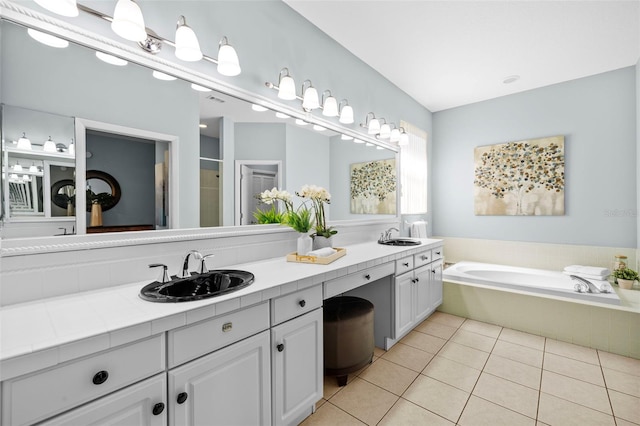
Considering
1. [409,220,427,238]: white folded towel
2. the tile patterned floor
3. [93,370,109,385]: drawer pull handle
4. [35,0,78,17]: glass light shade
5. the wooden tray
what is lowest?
the tile patterned floor

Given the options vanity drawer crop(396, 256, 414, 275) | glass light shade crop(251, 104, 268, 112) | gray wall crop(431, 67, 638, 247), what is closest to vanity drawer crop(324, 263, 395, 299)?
vanity drawer crop(396, 256, 414, 275)

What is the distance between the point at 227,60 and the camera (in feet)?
5.19

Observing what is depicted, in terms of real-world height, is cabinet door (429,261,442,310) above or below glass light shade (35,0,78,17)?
below

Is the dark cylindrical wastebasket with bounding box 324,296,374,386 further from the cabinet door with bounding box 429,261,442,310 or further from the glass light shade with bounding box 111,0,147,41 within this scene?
the glass light shade with bounding box 111,0,147,41

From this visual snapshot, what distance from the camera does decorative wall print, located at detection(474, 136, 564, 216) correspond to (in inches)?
130

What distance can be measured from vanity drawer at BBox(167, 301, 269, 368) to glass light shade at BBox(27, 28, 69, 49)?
1.25m

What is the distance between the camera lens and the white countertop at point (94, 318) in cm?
74

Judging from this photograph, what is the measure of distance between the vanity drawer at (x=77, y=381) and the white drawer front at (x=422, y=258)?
213cm

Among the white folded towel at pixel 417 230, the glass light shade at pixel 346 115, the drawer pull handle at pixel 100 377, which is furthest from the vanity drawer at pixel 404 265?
the drawer pull handle at pixel 100 377

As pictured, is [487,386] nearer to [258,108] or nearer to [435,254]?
[435,254]

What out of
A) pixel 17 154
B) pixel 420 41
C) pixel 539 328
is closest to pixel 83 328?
pixel 17 154

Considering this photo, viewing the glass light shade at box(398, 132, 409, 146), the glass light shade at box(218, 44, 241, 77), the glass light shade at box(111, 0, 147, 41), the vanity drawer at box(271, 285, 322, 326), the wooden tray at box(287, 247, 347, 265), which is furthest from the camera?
the glass light shade at box(398, 132, 409, 146)

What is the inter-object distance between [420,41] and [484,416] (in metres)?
2.84

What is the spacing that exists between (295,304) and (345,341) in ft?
2.24
